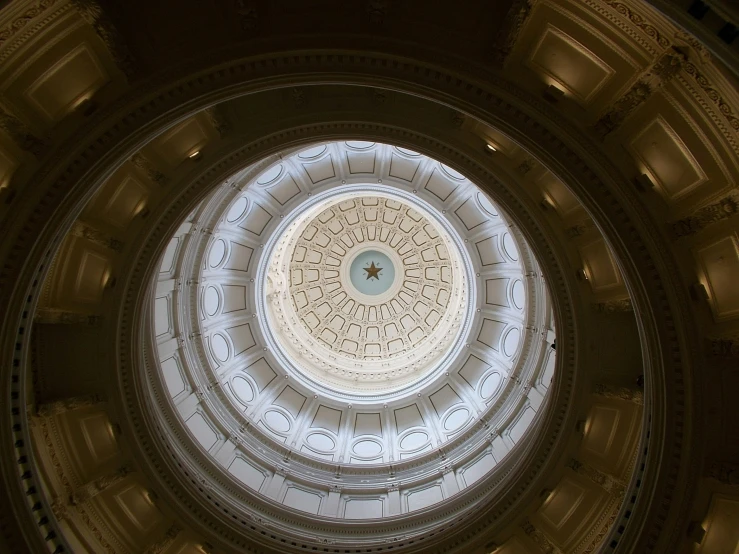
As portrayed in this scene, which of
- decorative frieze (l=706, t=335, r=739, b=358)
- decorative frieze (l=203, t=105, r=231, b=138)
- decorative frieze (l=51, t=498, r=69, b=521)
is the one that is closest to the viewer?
decorative frieze (l=706, t=335, r=739, b=358)

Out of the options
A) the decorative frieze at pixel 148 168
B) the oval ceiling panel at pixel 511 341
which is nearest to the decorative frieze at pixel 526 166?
the decorative frieze at pixel 148 168

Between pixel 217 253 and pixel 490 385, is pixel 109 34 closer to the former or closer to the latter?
pixel 217 253

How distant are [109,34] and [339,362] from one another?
72.2 ft

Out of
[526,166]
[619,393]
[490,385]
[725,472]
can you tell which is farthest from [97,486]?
[490,385]

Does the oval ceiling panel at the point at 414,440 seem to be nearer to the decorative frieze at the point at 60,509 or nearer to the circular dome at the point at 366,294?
the circular dome at the point at 366,294

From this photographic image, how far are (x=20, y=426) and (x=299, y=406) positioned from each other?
47.5 feet

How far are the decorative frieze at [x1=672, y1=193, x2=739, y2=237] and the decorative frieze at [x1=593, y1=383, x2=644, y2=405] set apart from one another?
435cm

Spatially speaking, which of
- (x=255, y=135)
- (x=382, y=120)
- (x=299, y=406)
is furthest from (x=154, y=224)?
(x=299, y=406)

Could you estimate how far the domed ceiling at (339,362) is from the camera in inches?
710

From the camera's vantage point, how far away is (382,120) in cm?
1155

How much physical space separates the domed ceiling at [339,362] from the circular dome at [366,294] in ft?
0.64

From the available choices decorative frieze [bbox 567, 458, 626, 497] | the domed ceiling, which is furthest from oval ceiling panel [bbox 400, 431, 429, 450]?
decorative frieze [bbox 567, 458, 626, 497]

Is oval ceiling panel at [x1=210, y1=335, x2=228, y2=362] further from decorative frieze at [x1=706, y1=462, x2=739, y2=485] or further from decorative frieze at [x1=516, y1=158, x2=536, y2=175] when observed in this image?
decorative frieze at [x1=706, y1=462, x2=739, y2=485]

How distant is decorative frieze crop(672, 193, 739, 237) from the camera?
27.2 feet
